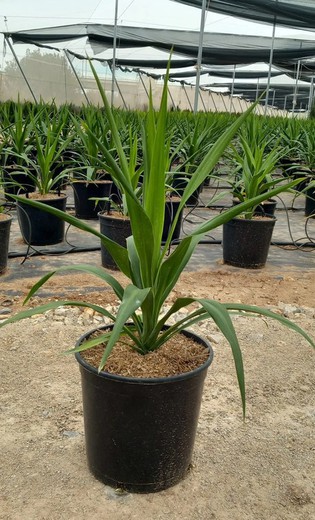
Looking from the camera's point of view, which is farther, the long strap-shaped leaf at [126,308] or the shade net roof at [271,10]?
the shade net roof at [271,10]

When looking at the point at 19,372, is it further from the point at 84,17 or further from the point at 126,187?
the point at 84,17

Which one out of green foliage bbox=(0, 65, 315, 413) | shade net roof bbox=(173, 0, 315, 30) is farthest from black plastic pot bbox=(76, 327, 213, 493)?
shade net roof bbox=(173, 0, 315, 30)

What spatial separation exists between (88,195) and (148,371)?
3284mm

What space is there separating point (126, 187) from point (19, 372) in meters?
1.04

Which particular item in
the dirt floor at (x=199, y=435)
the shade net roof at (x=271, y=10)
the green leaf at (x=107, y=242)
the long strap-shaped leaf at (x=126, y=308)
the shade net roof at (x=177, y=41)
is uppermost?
the shade net roof at (x=271, y=10)

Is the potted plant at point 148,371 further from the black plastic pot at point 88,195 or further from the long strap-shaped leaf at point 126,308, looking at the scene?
the black plastic pot at point 88,195

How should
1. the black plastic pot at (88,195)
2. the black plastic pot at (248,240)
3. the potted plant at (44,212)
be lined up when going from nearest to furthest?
the black plastic pot at (248,240), the potted plant at (44,212), the black plastic pot at (88,195)

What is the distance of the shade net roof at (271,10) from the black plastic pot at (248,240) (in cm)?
764

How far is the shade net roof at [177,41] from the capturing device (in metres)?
11.8

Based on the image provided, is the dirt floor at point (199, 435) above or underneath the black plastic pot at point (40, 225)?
underneath

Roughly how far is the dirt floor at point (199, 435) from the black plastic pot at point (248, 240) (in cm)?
82

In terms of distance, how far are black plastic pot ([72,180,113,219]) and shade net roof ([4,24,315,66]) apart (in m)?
7.59

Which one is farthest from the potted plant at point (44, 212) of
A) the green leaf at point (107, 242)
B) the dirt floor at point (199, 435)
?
the green leaf at point (107, 242)

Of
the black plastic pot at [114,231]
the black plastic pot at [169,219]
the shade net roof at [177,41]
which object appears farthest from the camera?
the shade net roof at [177,41]
